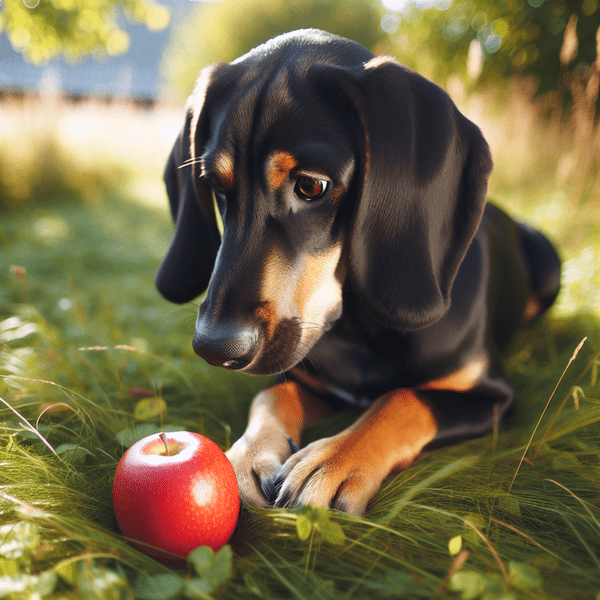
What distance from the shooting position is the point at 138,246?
5.58 metres

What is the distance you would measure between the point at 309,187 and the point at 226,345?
23.1 inches

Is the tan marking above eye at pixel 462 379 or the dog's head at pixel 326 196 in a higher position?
the dog's head at pixel 326 196

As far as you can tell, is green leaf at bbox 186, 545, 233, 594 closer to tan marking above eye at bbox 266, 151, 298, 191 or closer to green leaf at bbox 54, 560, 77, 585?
green leaf at bbox 54, 560, 77, 585

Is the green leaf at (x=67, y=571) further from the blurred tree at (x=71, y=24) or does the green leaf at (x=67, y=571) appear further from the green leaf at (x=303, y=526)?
the blurred tree at (x=71, y=24)

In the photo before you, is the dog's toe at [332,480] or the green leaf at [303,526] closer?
the green leaf at [303,526]

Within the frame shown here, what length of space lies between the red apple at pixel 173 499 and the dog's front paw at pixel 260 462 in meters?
0.23

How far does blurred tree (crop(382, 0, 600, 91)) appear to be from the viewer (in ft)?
11.9

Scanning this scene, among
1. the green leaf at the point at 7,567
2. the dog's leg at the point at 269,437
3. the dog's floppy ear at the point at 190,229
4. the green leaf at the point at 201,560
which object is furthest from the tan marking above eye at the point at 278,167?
the green leaf at the point at 7,567

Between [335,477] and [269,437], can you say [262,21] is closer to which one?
[269,437]

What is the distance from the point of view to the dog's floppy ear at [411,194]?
1555 mm

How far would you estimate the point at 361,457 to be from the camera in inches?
58.7

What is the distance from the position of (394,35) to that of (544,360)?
14.6 ft

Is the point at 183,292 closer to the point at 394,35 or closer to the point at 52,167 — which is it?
the point at 394,35

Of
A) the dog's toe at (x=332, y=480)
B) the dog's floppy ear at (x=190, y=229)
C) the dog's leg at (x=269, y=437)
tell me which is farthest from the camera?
the dog's floppy ear at (x=190, y=229)
